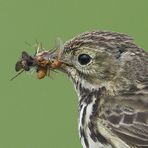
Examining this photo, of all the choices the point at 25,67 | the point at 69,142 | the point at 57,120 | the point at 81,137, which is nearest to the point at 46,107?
the point at 57,120

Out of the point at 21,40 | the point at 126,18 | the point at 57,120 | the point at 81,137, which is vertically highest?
the point at 126,18

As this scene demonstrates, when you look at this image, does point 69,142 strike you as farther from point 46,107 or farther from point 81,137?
point 81,137

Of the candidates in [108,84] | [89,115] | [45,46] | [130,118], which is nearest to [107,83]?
[108,84]

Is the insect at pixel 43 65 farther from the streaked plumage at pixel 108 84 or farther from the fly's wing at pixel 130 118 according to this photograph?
the fly's wing at pixel 130 118

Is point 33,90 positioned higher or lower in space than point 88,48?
higher

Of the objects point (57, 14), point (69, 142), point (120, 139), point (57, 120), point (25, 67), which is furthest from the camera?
point (57, 14)

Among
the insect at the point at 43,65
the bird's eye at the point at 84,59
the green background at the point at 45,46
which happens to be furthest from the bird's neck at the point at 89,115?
the green background at the point at 45,46

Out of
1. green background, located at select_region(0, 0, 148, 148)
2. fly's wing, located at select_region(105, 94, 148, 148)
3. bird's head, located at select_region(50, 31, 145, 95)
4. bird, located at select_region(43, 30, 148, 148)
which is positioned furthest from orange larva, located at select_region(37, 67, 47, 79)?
green background, located at select_region(0, 0, 148, 148)
